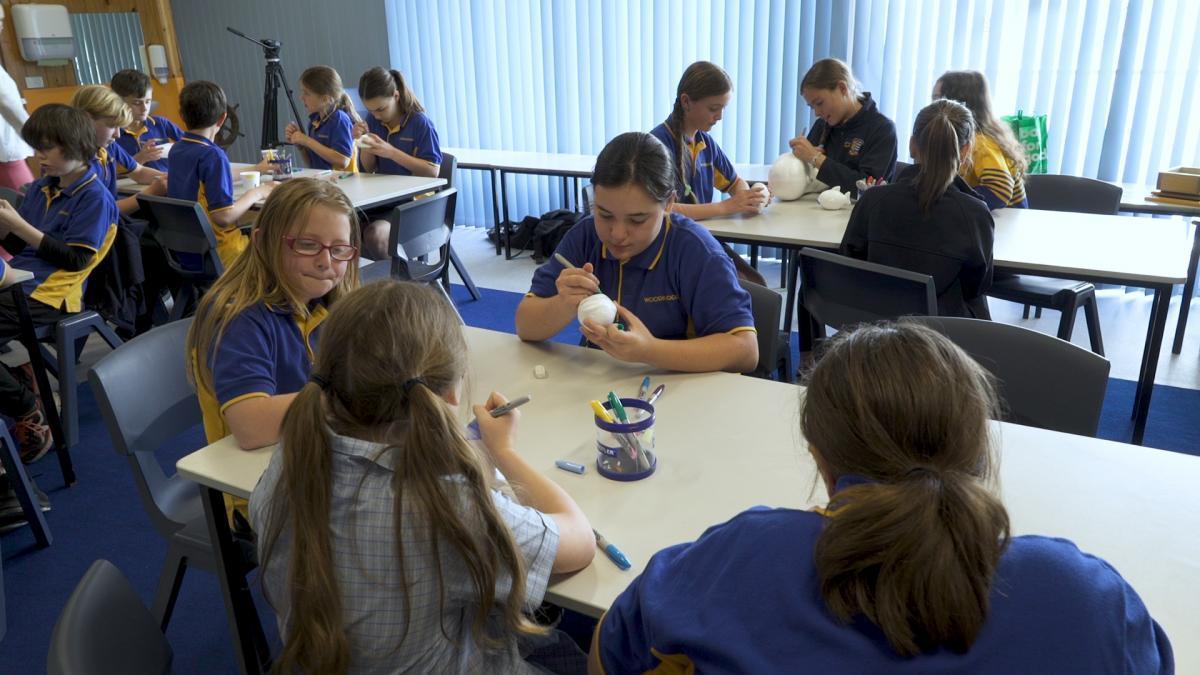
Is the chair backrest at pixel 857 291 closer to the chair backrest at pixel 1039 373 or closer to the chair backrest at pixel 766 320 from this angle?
the chair backrest at pixel 766 320

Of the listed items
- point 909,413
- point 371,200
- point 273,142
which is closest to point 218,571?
point 909,413

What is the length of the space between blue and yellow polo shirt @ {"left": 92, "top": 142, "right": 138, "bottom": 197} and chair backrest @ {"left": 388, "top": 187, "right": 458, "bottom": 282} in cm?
129

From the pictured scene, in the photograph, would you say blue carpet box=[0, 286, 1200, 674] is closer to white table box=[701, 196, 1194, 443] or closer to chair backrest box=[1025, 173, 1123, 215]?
white table box=[701, 196, 1194, 443]

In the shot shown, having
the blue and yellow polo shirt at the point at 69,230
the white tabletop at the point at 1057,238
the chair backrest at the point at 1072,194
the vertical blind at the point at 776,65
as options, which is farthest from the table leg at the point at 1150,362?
the blue and yellow polo shirt at the point at 69,230

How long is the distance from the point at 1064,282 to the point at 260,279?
2707 millimetres

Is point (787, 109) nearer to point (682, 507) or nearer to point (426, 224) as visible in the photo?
point (426, 224)

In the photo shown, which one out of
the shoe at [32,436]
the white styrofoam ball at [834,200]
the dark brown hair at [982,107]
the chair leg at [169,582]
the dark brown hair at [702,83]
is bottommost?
the shoe at [32,436]

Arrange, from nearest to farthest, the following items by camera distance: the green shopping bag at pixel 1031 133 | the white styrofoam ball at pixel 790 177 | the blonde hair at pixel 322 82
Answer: the white styrofoam ball at pixel 790 177 → the green shopping bag at pixel 1031 133 → the blonde hair at pixel 322 82

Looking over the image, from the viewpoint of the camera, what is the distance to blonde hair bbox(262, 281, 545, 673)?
941mm

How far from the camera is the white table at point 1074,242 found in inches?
94.1

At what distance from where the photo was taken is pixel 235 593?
1.53 meters

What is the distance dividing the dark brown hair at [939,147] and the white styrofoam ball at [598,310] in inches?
46.7

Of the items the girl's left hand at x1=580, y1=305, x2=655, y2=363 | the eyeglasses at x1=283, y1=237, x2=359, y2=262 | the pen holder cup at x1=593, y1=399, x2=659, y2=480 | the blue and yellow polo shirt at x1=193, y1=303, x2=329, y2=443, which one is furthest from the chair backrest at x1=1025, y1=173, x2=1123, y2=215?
the blue and yellow polo shirt at x1=193, y1=303, x2=329, y2=443

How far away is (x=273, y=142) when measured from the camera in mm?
4562
